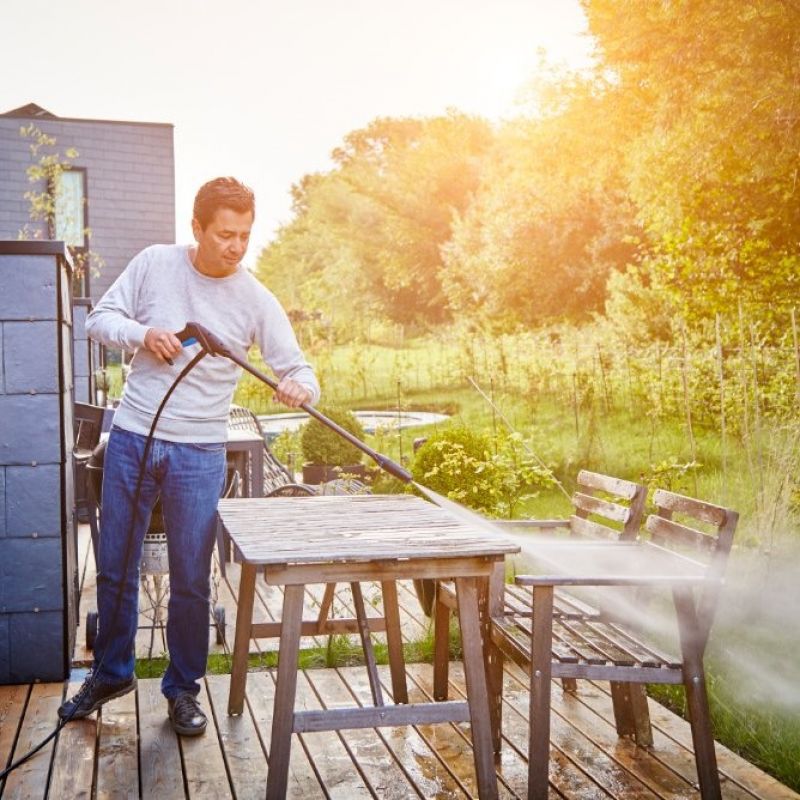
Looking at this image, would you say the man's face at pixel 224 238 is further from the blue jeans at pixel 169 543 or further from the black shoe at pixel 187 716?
the black shoe at pixel 187 716

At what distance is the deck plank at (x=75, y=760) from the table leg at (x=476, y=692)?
1064mm

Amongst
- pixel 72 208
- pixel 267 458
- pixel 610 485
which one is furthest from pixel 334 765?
pixel 72 208

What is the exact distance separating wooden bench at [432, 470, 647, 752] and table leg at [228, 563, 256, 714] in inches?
24.5

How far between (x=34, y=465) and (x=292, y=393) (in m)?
1.26

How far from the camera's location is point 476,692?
2479 mm

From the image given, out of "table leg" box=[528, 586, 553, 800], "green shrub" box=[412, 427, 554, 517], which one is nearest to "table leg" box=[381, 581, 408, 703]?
"table leg" box=[528, 586, 553, 800]

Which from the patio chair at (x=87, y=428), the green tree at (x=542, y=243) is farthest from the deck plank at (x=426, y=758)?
the green tree at (x=542, y=243)

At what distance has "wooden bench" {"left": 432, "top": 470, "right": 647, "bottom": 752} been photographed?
2.99 metres

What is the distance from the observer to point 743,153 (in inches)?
299

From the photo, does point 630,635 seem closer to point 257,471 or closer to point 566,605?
point 566,605

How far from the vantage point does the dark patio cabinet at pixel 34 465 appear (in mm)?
3502

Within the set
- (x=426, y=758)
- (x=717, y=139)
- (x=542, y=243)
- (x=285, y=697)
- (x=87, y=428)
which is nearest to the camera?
(x=285, y=697)

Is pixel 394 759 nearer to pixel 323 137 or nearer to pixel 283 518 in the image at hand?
pixel 283 518

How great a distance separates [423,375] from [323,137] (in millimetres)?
21723
